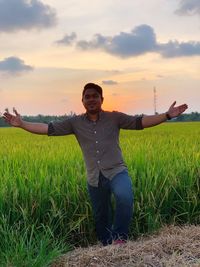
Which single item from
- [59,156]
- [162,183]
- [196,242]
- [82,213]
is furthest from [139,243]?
[59,156]

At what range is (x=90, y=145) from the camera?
4754mm

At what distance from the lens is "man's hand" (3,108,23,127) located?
15.8 ft

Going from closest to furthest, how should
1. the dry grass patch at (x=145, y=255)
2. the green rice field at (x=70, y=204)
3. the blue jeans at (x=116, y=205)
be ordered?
the dry grass patch at (x=145, y=255), the blue jeans at (x=116, y=205), the green rice field at (x=70, y=204)

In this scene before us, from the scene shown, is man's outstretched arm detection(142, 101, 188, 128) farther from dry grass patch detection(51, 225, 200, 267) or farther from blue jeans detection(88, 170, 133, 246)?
dry grass patch detection(51, 225, 200, 267)

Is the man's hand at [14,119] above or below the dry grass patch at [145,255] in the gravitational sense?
above

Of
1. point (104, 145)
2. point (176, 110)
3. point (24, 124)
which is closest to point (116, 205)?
point (104, 145)

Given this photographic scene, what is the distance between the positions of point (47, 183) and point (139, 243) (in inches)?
49.9

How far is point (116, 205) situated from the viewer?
470 centimetres

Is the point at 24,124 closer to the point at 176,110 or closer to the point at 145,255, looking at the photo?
the point at 176,110

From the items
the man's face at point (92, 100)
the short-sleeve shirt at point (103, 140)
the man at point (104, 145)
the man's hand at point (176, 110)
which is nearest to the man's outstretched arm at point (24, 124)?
the man at point (104, 145)

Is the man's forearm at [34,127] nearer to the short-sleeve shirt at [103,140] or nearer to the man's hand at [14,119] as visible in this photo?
the man's hand at [14,119]

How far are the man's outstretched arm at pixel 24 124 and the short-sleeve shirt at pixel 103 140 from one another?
31 centimetres

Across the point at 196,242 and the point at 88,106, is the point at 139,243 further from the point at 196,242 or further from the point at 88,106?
the point at 88,106

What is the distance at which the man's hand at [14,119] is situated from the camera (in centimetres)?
482
